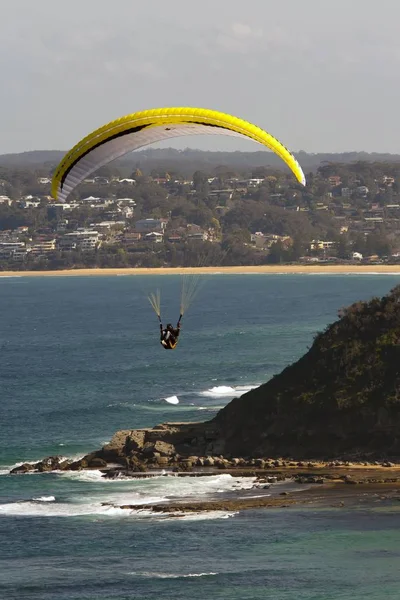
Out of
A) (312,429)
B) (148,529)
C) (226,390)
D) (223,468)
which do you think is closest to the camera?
(148,529)

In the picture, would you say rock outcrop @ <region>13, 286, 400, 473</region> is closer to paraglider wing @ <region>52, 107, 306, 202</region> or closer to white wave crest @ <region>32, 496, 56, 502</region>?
white wave crest @ <region>32, 496, 56, 502</region>

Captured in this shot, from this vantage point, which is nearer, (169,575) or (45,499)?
(169,575)

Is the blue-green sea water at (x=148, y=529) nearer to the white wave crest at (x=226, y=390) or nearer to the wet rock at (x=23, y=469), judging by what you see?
the white wave crest at (x=226, y=390)

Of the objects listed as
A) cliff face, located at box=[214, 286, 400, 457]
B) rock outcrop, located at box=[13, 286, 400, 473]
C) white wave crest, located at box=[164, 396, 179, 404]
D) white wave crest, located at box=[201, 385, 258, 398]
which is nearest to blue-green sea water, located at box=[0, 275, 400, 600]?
white wave crest, located at box=[201, 385, 258, 398]

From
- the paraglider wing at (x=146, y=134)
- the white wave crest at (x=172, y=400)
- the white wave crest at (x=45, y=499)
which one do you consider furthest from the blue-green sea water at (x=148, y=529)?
the paraglider wing at (x=146, y=134)

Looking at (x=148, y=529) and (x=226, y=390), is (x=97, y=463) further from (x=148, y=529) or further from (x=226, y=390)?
(x=226, y=390)

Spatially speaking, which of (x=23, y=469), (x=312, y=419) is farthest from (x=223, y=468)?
(x=23, y=469)
